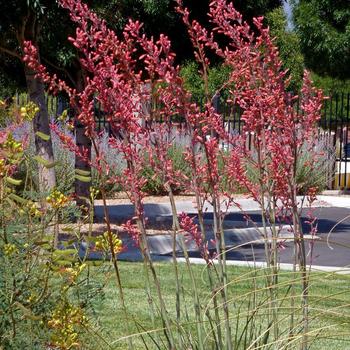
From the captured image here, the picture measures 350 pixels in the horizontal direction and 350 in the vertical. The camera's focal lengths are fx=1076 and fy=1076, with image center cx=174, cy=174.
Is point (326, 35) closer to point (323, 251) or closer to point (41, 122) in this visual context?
point (323, 251)

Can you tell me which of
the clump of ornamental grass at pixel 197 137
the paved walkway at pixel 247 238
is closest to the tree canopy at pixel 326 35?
the paved walkway at pixel 247 238

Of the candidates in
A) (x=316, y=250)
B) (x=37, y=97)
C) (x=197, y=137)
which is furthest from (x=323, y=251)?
(x=197, y=137)

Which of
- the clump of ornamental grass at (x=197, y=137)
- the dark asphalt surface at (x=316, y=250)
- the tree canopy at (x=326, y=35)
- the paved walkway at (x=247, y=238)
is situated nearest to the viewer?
the clump of ornamental grass at (x=197, y=137)

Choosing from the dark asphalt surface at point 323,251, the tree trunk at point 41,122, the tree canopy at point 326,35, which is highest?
the tree canopy at point 326,35

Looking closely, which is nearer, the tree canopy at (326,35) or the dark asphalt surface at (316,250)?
the dark asphalt surface at (316,250)

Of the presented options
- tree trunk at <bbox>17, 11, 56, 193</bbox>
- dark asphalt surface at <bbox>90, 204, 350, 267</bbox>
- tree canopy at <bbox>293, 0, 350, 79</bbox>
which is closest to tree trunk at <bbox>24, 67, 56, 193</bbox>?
tree trunk at <bbox>17, 11, 56, 193</bbox>

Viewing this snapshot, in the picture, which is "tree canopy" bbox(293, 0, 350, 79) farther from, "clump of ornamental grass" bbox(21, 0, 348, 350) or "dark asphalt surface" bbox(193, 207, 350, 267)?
"clump of ornamental grass" bbox(21, 0, 348, 350)

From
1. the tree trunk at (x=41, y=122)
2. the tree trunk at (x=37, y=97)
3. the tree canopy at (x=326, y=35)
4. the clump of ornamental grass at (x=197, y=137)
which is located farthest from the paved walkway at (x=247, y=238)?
the tree canopy at (x=326, y=35)

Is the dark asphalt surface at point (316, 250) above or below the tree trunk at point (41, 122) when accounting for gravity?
below

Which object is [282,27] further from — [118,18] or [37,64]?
[37,64]

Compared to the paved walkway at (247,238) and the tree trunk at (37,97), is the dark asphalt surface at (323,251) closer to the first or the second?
the paved walkway at (247,238)

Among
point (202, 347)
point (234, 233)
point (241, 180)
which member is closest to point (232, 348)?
point (202, 347)

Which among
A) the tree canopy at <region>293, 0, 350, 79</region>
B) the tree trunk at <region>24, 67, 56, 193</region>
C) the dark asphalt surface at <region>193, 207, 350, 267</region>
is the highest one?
the tree canopy at <region>293, 0, 350, 79</region>

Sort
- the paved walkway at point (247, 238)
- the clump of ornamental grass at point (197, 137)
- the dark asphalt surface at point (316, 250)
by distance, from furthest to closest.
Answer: the paved walkway at point (247, 238), the dark asphalt surface at point (316, 250), the clump of ornamental grass at point (197, 137)
